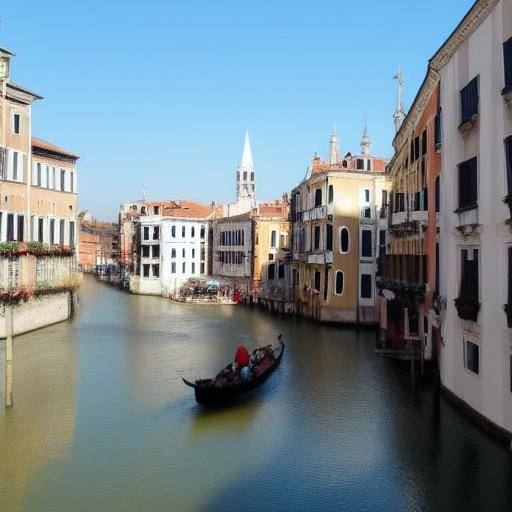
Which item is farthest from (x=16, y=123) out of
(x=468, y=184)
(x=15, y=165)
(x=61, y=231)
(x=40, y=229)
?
(x=468, y=184)

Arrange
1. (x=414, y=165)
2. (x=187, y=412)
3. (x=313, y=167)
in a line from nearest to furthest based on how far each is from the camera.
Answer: (x=187, y=412) < (x=414, y=165) < (x=313, y=167)

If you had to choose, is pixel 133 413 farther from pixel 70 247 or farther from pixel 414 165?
pixel 70 247

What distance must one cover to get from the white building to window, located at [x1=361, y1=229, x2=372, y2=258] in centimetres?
1730

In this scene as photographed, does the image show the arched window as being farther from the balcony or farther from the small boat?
the small boat

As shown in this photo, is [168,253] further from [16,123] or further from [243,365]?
[243,365]

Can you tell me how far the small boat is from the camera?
1742 cm

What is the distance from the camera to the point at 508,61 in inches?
516

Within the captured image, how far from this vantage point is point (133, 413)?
17328 millimetres

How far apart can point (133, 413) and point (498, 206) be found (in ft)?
35.2

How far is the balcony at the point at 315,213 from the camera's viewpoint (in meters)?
36.5

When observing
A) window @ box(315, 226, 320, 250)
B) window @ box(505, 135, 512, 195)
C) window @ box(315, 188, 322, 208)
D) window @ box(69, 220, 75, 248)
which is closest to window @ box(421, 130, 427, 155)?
window @ box(505, 135, 512, 195)

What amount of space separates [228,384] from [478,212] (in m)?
8.26

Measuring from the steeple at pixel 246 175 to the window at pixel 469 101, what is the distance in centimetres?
8838

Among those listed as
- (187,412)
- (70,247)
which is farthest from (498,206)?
(70,247)
